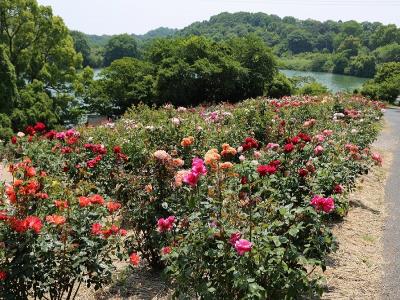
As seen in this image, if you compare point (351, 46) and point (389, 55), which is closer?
point (389, 55)

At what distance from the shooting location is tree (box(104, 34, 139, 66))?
275ft

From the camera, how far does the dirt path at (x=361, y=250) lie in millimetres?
4113

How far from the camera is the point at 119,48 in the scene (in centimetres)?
8444

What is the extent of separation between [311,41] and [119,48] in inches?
2732

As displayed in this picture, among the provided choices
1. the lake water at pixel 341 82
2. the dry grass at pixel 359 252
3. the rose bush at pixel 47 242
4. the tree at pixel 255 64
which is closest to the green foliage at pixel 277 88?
the tree at pixel 255 64

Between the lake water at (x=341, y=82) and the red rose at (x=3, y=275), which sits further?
the lake water at (x=341, y=82)

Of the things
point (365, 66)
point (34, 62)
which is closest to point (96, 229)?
point (34, 62)

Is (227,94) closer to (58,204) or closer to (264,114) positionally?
(264,114)

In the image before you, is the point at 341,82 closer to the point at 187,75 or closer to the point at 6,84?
the point at 187,75

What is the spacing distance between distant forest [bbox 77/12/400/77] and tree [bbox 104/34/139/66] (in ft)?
2.79

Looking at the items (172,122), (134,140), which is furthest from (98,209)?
(172,122)

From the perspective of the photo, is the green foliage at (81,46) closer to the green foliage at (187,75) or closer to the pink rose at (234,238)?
the green foliage at (187,75)

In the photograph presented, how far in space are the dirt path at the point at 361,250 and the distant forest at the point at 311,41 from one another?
45.1m

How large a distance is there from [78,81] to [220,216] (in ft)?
76.2
